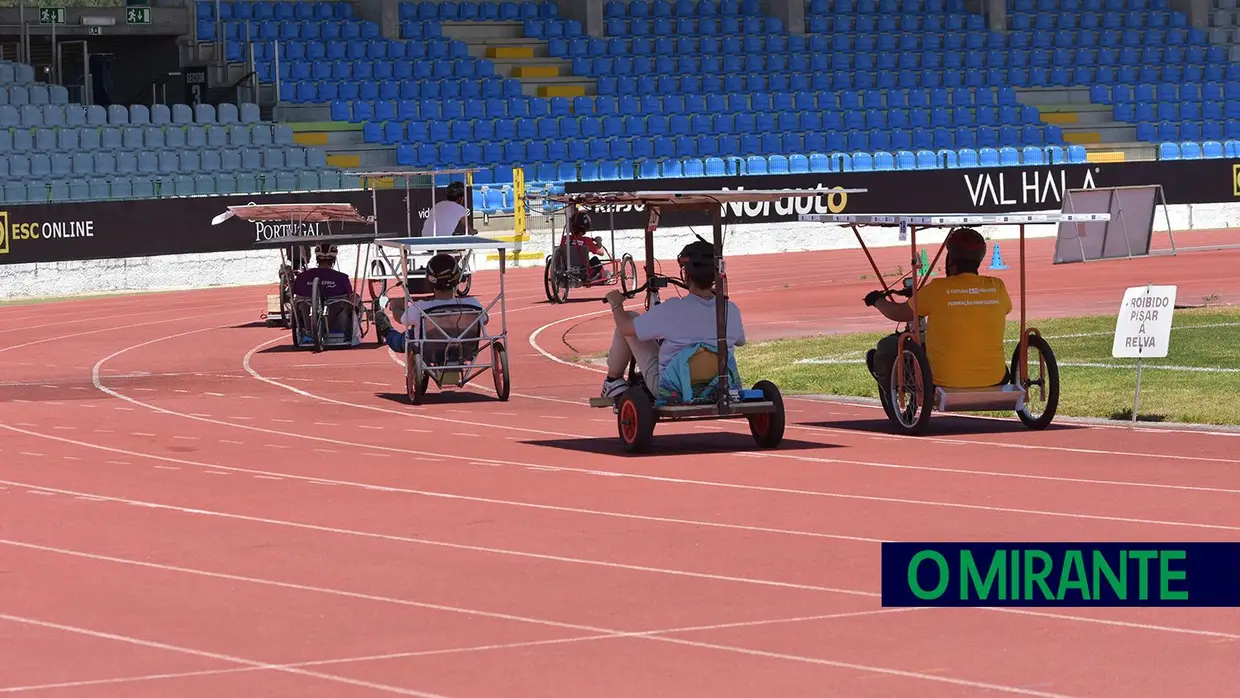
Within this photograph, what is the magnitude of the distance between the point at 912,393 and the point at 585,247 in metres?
18.0

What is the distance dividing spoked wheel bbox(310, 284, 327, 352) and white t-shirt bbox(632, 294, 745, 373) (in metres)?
11.3

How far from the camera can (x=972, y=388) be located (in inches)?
611

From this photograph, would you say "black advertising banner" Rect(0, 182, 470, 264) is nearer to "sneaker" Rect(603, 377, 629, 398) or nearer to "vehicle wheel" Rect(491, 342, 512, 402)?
"vehicle wheel" Rect(491, 342, 512, 402)

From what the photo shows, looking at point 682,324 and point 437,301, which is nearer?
point 682,324

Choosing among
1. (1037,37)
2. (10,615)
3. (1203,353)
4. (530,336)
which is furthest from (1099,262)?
(10,615)

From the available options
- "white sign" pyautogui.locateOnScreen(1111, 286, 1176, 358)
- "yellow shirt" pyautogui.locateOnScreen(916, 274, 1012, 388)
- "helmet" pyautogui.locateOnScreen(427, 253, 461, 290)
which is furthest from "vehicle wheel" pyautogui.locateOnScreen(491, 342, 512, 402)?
"white sign" pyautogui.locateOnScreen(1111, 286, 1176, 358)

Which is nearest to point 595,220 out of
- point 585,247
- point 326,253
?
point 585,247

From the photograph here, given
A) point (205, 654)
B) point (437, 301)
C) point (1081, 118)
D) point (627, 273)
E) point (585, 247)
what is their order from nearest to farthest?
1. point (205, 654)
2. point (437, 301)
3. point (585, 247)
4. point (627, 273)
5. point (1081, 118)

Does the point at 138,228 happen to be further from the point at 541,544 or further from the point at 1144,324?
the point at 541,544

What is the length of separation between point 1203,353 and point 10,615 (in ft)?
46.1

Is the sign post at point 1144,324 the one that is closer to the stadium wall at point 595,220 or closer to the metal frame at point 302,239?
the metal frame at point 302,239

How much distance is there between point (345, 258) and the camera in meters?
41.3

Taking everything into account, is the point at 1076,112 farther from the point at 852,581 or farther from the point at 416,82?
the point at 852,581

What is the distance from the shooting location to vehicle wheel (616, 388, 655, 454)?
47.9ft
